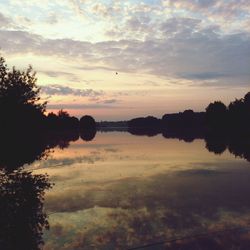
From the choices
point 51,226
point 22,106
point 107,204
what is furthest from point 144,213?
point 22,106

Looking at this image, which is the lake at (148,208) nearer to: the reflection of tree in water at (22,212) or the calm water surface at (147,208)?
the calm water surface at (147,208)

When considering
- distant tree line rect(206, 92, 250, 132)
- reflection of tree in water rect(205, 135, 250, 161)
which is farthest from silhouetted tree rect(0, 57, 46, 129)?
distant tree line rect(206, 92, 250, 132)

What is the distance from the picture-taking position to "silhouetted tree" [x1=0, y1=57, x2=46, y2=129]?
6775 centimetres

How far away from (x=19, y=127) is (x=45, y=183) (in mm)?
52045

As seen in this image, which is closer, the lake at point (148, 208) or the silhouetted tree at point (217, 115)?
the lake at point (148, 208)

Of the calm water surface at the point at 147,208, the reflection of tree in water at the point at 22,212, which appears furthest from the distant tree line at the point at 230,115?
the reflection of tree in water at the point at 22,212

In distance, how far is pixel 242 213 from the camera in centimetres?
1667

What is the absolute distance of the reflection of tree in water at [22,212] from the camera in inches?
483

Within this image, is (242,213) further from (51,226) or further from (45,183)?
(45,183)

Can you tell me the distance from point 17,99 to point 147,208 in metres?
58.0

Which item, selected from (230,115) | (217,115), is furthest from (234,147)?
(217,115)

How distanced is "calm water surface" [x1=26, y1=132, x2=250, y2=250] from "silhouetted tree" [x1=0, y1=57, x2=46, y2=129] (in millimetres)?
38292

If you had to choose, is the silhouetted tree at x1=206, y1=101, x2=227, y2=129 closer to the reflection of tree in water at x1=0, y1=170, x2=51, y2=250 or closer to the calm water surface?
the calm water surface

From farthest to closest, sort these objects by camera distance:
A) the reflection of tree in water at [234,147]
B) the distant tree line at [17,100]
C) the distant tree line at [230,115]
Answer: the distant tree line at [230,115] → the distant tree line at [17,100] → the reflection of tree in water at [234,147]
